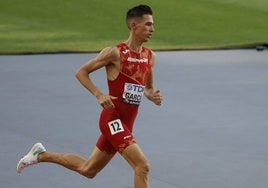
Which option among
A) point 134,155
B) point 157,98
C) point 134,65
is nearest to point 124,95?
point 134,65

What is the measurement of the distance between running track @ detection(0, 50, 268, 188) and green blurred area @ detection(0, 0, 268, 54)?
152 centimetres

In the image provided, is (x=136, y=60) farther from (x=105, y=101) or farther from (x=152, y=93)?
(x=105, y=101)

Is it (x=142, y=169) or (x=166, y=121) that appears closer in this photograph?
(x=142, y=169)

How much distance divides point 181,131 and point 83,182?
9.95 ft

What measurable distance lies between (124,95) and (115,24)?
1588cm

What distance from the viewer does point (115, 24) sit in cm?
2577

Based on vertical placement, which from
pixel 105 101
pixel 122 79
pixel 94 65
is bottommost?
pixel 105 101

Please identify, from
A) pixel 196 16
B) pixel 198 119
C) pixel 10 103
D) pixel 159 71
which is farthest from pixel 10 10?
pixel 198 119

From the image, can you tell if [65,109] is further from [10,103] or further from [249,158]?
[249,158]

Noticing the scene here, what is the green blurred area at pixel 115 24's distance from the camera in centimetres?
2252

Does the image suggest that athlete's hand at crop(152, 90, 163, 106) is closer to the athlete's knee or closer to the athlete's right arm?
the athlete's right arm

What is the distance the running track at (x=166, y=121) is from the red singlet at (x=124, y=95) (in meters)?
1.34

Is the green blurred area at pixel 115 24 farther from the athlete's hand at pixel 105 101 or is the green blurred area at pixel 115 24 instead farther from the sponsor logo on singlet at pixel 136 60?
the athlete's hand at pixel 105 101

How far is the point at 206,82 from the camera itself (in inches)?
707
